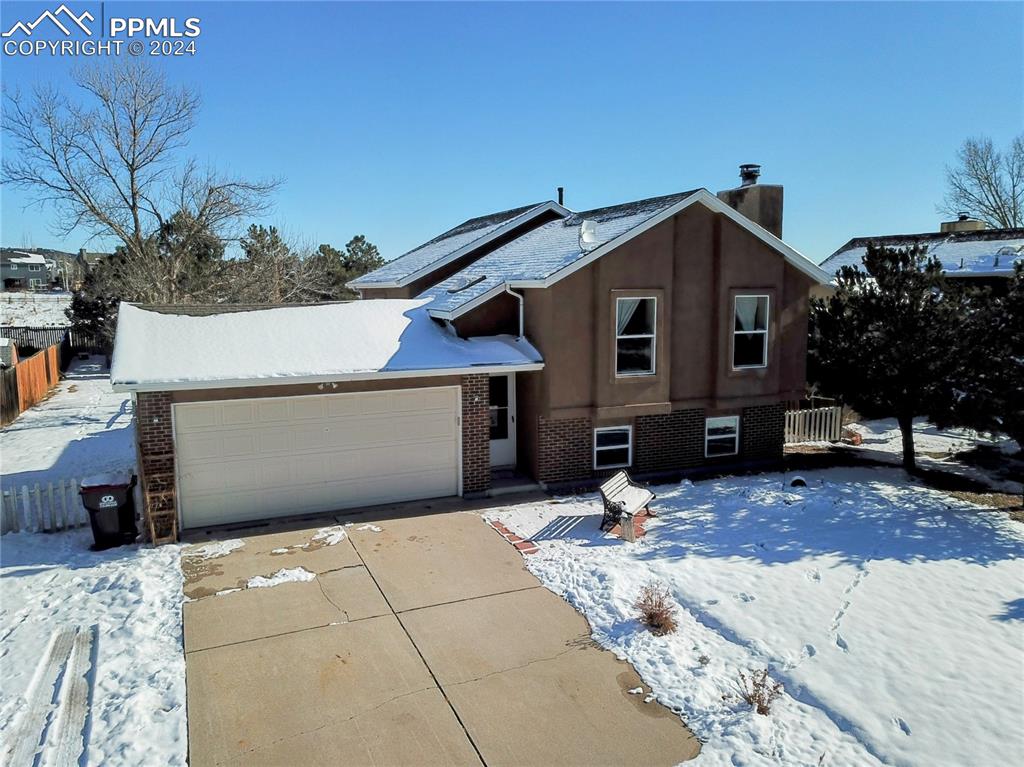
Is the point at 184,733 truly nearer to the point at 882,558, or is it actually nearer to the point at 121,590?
the point at 121,590

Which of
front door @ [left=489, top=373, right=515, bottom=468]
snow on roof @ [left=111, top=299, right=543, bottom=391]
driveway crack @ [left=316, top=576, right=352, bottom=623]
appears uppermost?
snow on roof @ [left=111, top=299, right=543, bottom=391]

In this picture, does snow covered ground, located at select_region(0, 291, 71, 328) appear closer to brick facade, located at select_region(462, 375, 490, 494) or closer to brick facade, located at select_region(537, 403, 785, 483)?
brick facade, located at select_region(462, 375, 490, 494)

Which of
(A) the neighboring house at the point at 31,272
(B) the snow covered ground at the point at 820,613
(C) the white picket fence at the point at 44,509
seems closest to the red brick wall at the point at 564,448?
(B) the snow covered ground at the point at 820,613

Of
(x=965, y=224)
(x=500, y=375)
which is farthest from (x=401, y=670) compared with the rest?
(x=965, y=224)

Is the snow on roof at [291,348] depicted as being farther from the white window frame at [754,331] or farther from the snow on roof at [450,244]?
the snow on roof at [450,244]

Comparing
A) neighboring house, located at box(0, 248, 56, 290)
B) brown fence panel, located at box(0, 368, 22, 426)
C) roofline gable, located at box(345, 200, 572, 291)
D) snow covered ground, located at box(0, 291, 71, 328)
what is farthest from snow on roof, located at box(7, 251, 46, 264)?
roofline gable, located at box(345, 200, 572, 291)

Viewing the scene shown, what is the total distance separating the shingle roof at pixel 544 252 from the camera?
13438mm

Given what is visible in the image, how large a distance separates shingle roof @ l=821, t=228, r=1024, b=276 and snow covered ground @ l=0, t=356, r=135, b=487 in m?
23.4

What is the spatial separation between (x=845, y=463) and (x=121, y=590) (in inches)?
575

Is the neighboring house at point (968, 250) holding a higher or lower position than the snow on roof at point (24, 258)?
lower

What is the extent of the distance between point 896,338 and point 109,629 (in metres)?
14.5

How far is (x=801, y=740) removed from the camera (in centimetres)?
601

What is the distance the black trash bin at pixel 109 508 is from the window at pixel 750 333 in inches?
451

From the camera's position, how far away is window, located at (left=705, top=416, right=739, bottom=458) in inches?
593
